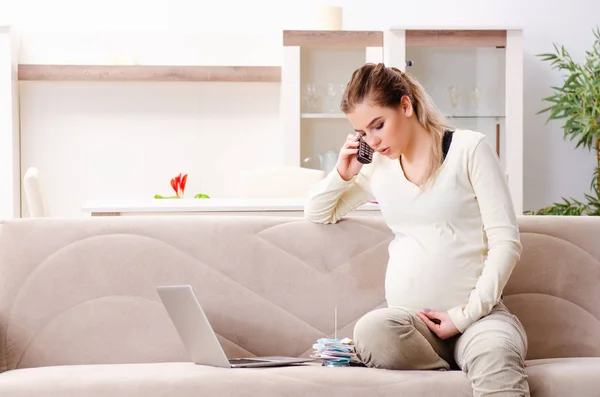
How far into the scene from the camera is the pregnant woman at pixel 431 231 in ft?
6.82

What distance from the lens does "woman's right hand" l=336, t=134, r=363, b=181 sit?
234 cm

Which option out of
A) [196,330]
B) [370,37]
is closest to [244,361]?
[196,330]

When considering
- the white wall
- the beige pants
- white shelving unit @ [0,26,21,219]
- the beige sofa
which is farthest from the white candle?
the beige pants

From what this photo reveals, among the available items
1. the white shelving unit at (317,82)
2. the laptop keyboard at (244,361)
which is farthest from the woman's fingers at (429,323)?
the white shelving unit at (317,82)

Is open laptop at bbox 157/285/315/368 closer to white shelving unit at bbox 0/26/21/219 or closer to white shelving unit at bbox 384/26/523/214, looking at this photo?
white shelving unit at bbox 0/26/21/219

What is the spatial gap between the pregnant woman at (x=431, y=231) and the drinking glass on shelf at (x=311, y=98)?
2969mm

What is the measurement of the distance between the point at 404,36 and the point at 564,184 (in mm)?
1553

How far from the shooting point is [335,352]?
7.15 feet

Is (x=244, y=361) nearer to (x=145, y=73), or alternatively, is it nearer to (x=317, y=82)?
(x=317, y=82)

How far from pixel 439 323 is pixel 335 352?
0.27 meters

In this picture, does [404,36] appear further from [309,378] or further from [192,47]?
[309,378]

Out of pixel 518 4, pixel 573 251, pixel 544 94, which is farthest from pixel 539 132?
pixel 573 251

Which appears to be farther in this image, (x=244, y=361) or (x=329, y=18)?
(x=329, y=18)

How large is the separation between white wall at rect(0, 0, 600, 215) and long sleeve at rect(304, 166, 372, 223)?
317cm
